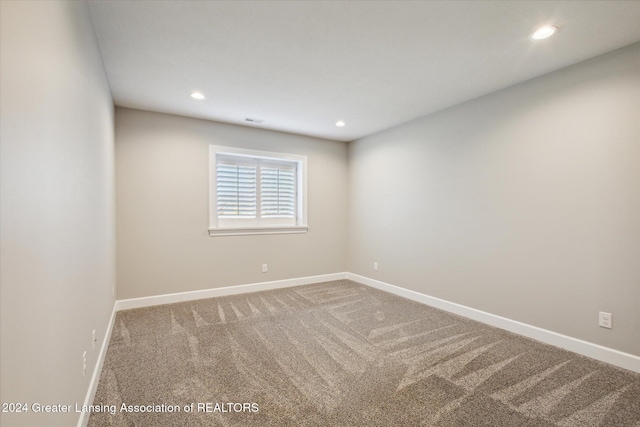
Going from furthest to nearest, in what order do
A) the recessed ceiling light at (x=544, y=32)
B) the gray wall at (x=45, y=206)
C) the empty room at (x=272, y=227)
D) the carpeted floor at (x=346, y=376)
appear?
1. the recessed ceiling light at (x=544, y=32)
2. the carpeted floor at (x=346, y=376)
3. the empty room at (x=272, y=227)
4. the gray wall at (x=45, y=206)

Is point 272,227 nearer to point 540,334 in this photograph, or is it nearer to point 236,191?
point 236,191

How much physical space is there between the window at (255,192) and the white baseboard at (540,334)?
7.05 feet

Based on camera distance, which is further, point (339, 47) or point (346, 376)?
point (339, 47)

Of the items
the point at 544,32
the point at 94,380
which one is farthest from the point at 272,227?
the point at 544,32

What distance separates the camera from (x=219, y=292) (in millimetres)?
4125

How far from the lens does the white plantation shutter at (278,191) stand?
4594 mm

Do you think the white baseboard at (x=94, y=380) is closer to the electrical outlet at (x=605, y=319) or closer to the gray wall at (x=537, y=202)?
the gray wall at (x=537, y=202)

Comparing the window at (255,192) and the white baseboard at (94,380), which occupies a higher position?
the window at (255,192)

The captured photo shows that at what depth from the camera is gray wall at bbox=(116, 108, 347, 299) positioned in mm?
3582

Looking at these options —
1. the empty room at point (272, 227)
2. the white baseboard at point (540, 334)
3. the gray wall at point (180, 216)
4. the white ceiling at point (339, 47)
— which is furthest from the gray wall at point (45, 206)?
the white baseboard at point (540, 334)

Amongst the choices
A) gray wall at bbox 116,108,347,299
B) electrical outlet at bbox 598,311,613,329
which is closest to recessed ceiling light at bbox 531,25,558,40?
electrical outlet at bbox 598,311,613,329

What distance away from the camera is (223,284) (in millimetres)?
4168

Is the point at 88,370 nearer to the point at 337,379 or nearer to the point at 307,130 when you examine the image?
the point at 337,379

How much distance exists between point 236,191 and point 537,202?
369 centimetres
